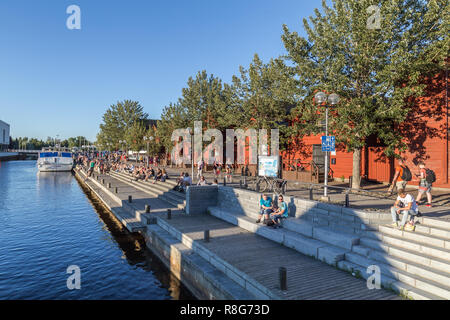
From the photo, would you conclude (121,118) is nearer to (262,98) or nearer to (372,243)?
(262,98)

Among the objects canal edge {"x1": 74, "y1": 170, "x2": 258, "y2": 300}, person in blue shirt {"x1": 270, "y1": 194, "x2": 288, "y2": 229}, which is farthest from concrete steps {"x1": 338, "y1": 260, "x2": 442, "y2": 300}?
person in blue shirt {"x1": 270, "y1": 194, "x2": 288, "y2": 229}

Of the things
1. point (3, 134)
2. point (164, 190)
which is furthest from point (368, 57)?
point (3, 134)

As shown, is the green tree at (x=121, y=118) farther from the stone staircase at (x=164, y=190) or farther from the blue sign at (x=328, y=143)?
the blue sign at (x=328, y=143)

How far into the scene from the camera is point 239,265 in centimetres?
853

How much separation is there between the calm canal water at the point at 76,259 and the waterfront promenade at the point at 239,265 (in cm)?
82

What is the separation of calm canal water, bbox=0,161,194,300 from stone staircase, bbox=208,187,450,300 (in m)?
4.62

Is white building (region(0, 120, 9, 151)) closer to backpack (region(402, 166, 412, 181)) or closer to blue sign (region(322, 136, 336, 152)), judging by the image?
blue sign (region(322, 136, 336, 152))

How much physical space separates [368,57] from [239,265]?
42.0ft

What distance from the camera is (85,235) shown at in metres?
15.6

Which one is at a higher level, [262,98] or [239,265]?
[262,98]

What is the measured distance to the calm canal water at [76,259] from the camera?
9.55 metres

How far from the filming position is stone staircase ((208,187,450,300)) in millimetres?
6949

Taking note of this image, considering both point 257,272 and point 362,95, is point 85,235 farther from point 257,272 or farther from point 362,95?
point 362,95
